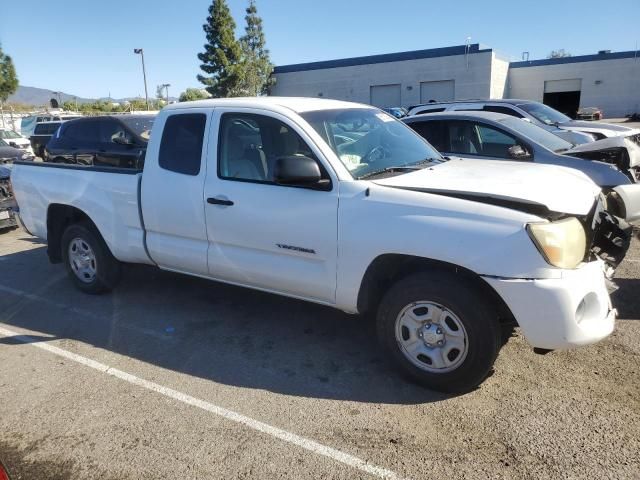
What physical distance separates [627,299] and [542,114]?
283 inches

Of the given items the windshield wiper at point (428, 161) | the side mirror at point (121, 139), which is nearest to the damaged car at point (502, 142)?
the windshield wiper at point (428, 161)

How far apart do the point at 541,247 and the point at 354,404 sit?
1514 mm

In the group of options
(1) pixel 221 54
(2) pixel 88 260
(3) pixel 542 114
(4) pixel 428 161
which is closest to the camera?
(4) pixel 428 161

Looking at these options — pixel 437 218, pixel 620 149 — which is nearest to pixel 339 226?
pixel 437 218

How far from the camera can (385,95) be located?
151 feet

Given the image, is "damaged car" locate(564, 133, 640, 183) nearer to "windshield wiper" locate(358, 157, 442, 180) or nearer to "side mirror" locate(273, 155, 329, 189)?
"windshield wiper" locate(358, 157, 442, 180)

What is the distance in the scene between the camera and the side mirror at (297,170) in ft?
11.6

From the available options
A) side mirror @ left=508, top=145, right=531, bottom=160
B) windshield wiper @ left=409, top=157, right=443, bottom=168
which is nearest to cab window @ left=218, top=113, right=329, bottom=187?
windshield wiper @ left=409, top=157, right=443, bottom=168

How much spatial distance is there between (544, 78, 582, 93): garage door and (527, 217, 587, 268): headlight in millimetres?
48849

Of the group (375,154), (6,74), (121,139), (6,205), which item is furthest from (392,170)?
(6,74)

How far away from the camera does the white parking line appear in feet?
9.19

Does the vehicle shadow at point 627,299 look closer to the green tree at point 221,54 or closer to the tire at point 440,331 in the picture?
the tire at point 440,331

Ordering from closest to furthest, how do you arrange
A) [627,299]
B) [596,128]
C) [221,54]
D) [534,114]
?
[627,299], [596,128], [534,114], [221,54]

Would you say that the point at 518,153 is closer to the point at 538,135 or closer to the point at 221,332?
the point at 538,135
